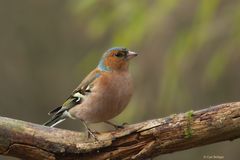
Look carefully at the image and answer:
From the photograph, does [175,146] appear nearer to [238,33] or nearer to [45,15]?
[238,33]

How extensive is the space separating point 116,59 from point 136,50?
90 centimetres

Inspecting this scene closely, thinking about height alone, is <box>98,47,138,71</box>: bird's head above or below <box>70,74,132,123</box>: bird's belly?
above

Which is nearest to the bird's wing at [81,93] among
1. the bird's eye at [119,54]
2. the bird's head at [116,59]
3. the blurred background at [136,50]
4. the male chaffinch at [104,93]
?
the male chaffinch at [104,93]

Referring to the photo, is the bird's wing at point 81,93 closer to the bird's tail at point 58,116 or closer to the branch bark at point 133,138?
the bird's tail at point 58,116

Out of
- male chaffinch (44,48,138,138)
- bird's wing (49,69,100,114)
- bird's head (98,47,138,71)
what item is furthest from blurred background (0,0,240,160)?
bird's wing (49,69,100,114)

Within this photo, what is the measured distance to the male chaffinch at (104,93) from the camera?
6.50 m

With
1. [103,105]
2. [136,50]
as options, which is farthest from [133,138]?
[136,50]

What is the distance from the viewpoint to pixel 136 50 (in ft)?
26.1

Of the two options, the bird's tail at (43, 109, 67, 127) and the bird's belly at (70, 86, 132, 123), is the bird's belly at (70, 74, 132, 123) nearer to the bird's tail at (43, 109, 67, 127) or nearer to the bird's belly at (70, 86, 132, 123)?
the bird's belly at (70, 86, 132, 123)

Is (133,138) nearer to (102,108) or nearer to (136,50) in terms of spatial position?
(102,108)

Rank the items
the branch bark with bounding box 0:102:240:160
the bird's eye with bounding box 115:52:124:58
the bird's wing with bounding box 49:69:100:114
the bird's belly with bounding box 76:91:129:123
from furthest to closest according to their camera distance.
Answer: the bird's eye with bounding box 115:52:124:58, the bird's wing with bounding box 49:69:100:114, the bird's belly with bounding box 76:91:129:123, the branch bark with bounding box 0:102:240:160

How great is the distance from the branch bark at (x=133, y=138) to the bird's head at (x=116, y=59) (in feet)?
4.54

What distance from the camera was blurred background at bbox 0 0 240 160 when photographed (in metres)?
6.97

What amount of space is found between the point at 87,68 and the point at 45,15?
4.34 m
